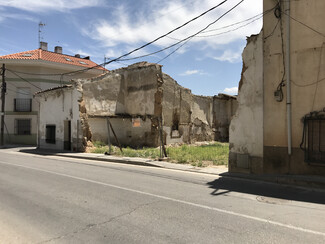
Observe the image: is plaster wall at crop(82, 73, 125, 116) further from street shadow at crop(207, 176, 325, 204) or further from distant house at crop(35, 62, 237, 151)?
street shadow at crop(207, 176, 325, 204)

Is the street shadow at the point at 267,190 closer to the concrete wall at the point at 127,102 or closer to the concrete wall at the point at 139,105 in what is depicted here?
the concrete wall at the point at 139,105

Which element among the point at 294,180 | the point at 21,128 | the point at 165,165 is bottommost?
the point at 165,165

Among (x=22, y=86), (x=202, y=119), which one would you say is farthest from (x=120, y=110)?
(x=22, y=86)

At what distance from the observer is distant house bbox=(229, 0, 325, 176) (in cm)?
841

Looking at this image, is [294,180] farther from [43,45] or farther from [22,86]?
[43,45]

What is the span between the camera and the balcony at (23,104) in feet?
94.3

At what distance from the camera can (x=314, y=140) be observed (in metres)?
8.46

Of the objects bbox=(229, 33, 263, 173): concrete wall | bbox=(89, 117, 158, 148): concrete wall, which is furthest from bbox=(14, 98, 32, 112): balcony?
bbox=(229, 33, 263, 173): concrete wall

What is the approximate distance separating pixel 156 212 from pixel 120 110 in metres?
18.3

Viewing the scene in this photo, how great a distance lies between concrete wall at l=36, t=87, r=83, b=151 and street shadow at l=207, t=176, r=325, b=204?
42.9ft

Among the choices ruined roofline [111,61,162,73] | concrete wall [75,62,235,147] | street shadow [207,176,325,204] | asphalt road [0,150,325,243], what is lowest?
street shadow [207,176,325,204]

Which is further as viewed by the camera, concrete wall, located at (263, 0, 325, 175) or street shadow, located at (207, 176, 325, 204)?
concrete wall, located at (263, 0, 325, 175)

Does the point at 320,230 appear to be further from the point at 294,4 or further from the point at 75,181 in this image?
the point at 294,4

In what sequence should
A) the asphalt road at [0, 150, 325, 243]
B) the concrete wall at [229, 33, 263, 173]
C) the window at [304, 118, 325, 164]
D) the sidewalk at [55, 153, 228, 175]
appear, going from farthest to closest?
the sidewalk at [55, 153, 228, 175] → the concrete wall at [229, 33, 263, 173] → the window at [304, 118, 325, 164] → the asphalt road at [0, 150, 325, 243]
